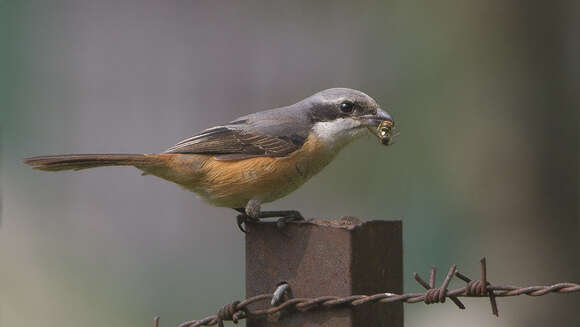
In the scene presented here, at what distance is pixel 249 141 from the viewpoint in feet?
11.5

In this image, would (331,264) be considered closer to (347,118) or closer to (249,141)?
(249,141)

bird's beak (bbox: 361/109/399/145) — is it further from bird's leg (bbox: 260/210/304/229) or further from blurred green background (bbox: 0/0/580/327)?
blurred green background (bbox: 0/0/580/327)

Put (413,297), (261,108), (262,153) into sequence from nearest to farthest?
1. (413,297)
2. (262,153)
3. (261,108)

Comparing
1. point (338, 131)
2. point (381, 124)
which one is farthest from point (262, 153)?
point (381, 124)

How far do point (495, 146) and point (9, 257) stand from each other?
4374 mm

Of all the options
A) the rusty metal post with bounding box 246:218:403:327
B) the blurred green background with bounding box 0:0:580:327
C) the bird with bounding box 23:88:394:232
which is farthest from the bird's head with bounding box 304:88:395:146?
the blurred green background with bounding box 0:0:580:327

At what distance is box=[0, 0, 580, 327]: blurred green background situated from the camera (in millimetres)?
5805

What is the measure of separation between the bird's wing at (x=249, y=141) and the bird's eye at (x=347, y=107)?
226mm

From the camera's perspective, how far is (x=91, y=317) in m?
5.55

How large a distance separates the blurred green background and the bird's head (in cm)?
236

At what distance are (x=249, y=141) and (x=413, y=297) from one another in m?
1.60

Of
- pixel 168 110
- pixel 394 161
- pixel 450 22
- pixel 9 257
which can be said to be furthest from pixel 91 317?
pixel 450 22

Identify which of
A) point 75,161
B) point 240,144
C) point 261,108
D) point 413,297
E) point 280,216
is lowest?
point 413,297

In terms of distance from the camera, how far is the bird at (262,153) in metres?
3.39
